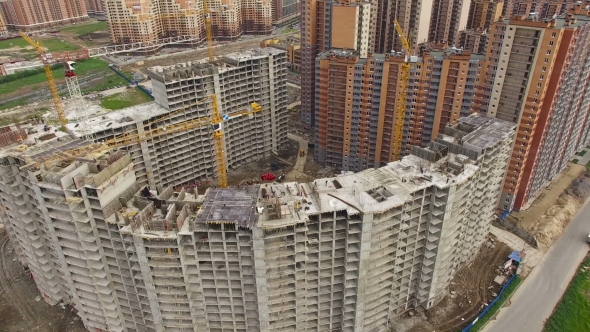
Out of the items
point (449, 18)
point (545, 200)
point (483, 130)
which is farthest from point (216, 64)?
point (545, 200)

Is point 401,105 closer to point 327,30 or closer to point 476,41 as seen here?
point 327,30

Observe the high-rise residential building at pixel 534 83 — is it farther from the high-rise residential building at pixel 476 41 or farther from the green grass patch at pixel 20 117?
the green grass patch at pixel 20 117

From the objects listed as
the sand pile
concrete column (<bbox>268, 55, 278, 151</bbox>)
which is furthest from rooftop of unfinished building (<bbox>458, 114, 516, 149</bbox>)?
concrete column (<bbox>268, 55, 278, 151</bbox>)

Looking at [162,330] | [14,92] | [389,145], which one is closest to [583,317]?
[389,145]

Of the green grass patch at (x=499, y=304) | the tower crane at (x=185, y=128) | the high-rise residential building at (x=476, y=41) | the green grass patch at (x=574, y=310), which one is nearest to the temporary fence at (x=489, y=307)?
the green grass patch at (x=499, y=304)

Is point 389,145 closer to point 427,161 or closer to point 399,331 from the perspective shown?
point 427,161

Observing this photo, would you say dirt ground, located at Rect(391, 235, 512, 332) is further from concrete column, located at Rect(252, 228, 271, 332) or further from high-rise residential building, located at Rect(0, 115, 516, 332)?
concrete column, located at Rect(252, 228, 271, 332)

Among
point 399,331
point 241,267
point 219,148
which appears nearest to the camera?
point 241,267
